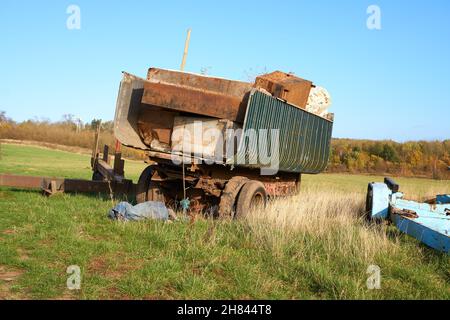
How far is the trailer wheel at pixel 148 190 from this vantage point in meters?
9.51

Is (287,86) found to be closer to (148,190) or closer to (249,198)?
(249,198)

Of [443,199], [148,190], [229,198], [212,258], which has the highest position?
[443,199]

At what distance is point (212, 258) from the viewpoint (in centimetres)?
556

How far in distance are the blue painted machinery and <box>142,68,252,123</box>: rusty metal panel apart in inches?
111

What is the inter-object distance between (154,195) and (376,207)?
4.46 m

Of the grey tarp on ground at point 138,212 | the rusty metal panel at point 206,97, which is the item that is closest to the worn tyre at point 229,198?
the grey tarp on ground at point 138,212

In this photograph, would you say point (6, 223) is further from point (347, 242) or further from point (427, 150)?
point (427, 150)

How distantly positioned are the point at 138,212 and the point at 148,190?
1.76m

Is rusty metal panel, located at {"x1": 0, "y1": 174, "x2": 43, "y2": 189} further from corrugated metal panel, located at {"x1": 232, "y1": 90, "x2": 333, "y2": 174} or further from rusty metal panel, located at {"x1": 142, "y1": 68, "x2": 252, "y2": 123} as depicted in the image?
corrugated metal panel, located at {"x1": 232, "y1": 90, "x2": 333, "y2": 174}

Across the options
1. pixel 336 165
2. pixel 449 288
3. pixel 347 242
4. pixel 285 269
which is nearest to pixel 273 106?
pixel 347 242

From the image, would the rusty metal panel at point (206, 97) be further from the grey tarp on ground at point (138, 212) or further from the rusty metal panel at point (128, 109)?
the grey tarp on ground at point (138, 212)

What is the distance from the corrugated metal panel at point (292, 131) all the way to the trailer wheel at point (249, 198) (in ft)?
1.40

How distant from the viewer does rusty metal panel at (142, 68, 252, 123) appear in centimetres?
854

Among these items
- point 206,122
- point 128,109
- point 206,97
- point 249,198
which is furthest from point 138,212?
point 128,109
